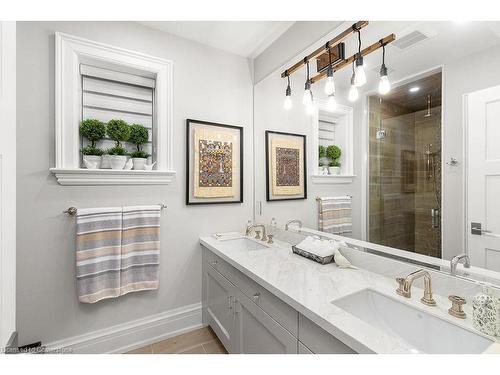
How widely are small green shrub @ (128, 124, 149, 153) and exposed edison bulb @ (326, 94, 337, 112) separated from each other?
137 centimetres

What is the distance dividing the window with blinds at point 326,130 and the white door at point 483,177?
2.40 feet

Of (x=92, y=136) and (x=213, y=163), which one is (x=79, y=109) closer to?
→ (x=92, y=136)

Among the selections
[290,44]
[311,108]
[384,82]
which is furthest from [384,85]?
[290,44]

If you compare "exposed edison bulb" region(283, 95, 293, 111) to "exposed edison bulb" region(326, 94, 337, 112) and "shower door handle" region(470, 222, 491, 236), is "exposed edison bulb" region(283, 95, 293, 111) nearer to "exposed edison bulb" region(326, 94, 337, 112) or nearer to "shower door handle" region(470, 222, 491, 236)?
"exposed edison bulb" region(326, 94, 337, 112)

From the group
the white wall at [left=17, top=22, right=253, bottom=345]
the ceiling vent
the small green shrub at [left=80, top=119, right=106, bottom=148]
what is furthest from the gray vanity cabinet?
the ceiling vent

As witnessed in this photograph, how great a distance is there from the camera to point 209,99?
1.99 m

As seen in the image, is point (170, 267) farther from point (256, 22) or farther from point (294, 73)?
point (256, 22)

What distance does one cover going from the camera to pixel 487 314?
28.7 inches

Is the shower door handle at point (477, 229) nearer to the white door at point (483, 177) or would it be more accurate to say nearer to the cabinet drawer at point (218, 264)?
the white door at point (483, 177)

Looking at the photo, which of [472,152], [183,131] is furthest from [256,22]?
Answer: [472,152]

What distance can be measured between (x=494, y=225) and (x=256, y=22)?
1.89 m

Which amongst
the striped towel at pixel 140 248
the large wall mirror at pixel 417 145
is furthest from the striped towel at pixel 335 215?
the striped towel at pixel 140 248

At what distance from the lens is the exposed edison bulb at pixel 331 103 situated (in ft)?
5.07

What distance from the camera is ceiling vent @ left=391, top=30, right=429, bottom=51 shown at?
1113mm
